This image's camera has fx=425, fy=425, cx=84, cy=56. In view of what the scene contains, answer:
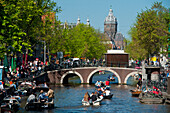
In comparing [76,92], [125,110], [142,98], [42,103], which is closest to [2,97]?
[42,103]

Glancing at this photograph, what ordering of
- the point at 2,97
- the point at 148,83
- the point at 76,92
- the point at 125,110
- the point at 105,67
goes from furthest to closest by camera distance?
the point at 105,67 < the point at 76,92 < the point at 148,83 < the point at 125,110 < the point at 2,97

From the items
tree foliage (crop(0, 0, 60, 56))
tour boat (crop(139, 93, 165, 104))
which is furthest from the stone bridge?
tour boat (crop(139, 93, 165, 104))

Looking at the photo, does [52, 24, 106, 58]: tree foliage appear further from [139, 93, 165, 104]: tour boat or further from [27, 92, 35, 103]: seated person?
[27, 92, 35, 103]: seated person

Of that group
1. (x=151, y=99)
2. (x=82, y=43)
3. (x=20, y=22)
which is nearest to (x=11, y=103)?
(x=151, y=99)

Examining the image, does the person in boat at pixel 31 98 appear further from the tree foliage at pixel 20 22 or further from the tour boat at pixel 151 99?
the tour boat at pixel 151 99

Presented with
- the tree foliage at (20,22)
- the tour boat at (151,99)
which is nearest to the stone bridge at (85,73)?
the tree foliage at (20,22)

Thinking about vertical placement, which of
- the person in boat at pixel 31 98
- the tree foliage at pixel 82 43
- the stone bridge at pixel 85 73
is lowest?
the person in boat at pixel 31 98

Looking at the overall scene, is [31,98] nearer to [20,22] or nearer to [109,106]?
[109,106]

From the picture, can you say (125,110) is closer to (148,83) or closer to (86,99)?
(86,99)

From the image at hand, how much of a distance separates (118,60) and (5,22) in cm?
3955

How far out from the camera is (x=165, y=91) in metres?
51.7

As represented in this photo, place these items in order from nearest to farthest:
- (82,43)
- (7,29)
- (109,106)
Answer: (109,106) → (7,29) → (82,43)

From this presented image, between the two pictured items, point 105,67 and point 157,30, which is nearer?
point 157,30

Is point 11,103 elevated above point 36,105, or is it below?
above
